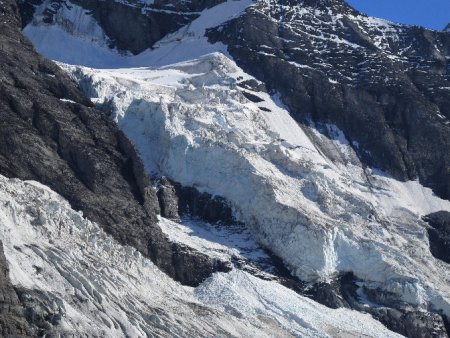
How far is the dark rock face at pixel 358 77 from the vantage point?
581ft

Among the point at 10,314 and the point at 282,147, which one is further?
the point at 282,147

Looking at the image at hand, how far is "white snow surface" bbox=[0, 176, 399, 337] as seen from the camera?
110m

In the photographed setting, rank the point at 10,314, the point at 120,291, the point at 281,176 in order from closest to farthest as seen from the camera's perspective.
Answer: the point at 10,314
the point at 120,291
the point at 281,176

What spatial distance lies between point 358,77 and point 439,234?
34.2 m

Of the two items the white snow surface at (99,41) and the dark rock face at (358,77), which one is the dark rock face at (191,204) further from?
the white snow surface at (99,41)

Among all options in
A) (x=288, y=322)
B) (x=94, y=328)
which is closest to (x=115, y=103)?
(x=288, y=322)

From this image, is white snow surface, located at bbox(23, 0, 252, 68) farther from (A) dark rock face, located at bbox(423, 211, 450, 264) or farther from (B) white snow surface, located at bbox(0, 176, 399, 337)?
(B) white snow surface, located at bbox(0, 176, 399, 337)

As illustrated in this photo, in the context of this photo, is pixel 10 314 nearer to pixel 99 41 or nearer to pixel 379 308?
pixel 379 308

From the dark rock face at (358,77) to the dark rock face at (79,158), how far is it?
39.4 meters

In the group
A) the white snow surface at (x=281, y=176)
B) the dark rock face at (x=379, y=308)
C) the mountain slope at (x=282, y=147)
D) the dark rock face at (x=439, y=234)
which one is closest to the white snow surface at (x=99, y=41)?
the mountain slope at (x=282, y=147)

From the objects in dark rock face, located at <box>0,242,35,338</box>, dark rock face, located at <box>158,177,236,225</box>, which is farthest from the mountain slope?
dark rock face, located at <box>0,242,35,338</box>

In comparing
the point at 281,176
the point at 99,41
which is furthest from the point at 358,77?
the point at 281,176

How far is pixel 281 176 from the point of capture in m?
151

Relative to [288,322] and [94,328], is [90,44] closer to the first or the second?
[288,322]
